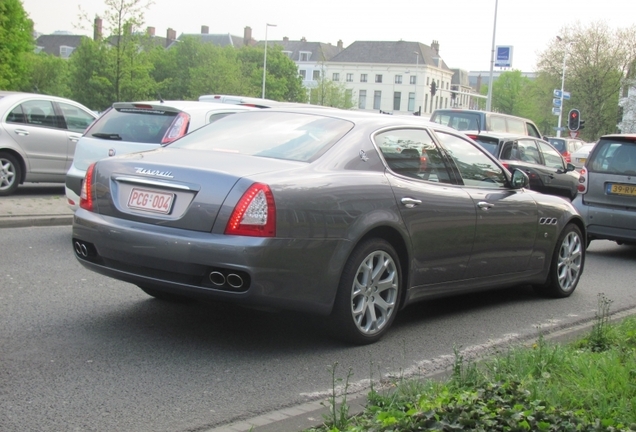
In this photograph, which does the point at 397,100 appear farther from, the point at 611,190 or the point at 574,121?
the point at 611,190

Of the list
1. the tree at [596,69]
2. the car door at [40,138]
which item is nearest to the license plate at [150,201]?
the car door at [40,138]

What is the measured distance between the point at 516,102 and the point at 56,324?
151 meters

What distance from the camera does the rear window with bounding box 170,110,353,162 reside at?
614cm

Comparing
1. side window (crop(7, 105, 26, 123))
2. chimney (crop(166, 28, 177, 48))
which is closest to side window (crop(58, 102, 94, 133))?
side window (crop(7, 105, 26, 123))

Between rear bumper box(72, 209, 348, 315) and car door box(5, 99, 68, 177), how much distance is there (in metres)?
9.66

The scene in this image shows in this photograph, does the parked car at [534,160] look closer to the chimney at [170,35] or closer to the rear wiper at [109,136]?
the rear wiper at [109,136]

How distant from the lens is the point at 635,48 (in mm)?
81125

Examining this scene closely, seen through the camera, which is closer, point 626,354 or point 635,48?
point 626,354

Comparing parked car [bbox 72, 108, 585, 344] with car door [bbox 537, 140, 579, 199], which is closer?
parked car [bbox 72, 108, 585, 344]

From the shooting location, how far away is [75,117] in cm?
1562

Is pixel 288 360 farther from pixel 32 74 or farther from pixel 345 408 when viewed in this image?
pixel 32 74

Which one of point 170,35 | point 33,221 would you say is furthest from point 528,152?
point 170,35

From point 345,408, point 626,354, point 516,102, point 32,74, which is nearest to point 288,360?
point 345,408

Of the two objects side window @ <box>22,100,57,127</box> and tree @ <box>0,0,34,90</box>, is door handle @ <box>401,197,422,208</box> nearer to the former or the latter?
side window @ <box>22,100,57,127</box>
